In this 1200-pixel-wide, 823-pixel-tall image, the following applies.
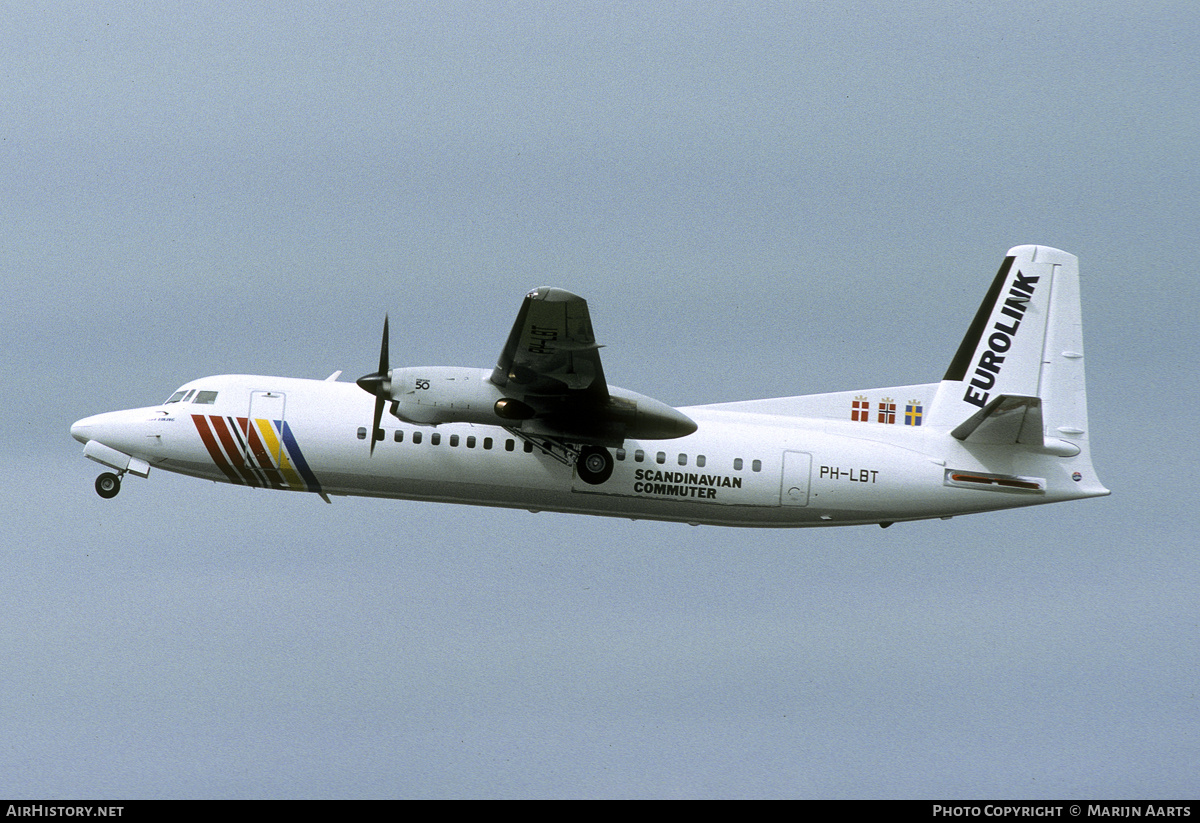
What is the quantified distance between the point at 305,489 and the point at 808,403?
31.9 feet

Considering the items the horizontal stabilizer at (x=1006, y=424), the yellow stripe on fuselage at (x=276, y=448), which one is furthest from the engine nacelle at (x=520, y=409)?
the horizontal stabilizer at (x=1006, y=424)

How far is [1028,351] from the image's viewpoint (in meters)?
28.8

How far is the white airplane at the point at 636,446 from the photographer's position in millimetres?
26625

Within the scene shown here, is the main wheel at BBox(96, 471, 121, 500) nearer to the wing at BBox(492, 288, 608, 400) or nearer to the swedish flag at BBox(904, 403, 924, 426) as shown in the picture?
the wing at BBox(492, 288, 608, 400)

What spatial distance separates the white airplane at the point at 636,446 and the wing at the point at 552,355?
0.08 meters

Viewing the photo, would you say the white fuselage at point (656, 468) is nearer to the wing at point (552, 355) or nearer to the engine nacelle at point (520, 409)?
the engine nacelle at point (520, 409)

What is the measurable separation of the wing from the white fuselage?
1.49 m

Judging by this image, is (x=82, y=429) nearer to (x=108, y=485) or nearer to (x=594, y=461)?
(x=108, y=485)

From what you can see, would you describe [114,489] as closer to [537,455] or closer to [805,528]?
[537,455]

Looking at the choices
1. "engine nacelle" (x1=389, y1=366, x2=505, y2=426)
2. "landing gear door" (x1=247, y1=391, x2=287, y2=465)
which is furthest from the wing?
"landing gear door" (x1=247, y1=391, x2=287, y2=465)

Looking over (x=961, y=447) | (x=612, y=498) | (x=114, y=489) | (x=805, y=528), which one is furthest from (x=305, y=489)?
(x=961, y=447)

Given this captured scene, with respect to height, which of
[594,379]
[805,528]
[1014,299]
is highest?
[1014,299]

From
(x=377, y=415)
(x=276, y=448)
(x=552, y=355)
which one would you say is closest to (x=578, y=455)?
(x=552, y=355)

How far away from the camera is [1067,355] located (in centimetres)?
2869
